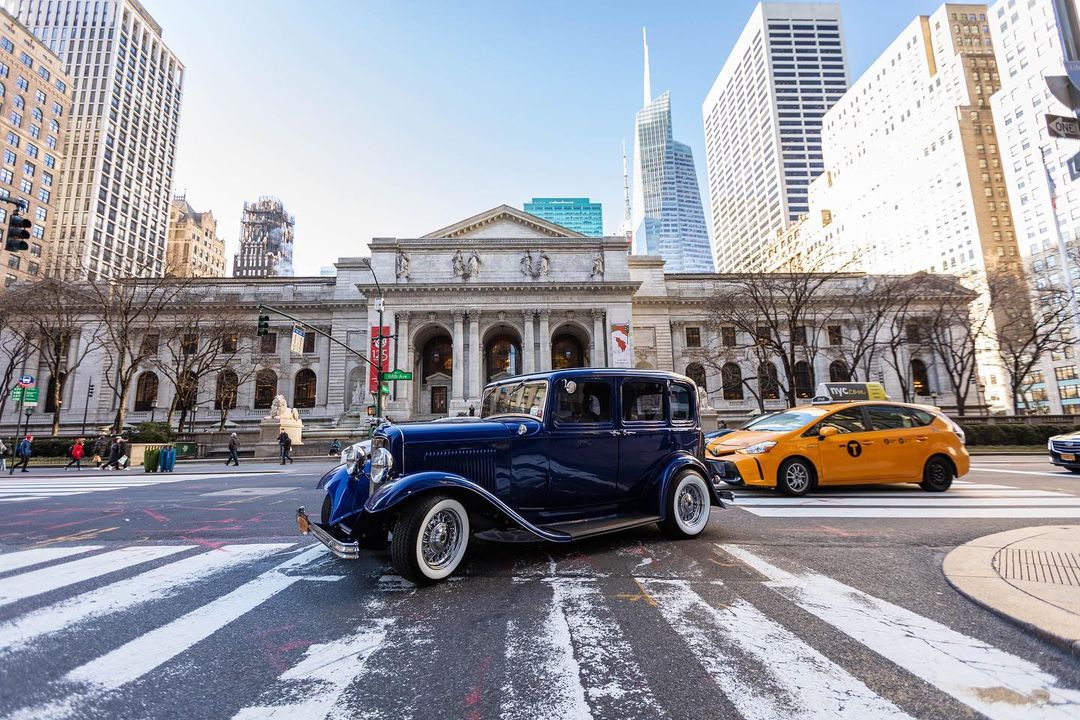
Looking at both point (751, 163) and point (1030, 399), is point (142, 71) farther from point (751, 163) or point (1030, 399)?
point (1030, 399)

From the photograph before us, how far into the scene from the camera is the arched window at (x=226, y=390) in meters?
41.5

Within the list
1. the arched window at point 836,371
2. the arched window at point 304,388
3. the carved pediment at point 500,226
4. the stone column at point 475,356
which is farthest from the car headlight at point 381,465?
the arched window at point 836,371

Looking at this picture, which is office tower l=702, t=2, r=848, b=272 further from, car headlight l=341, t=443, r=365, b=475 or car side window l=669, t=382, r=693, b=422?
car headlight l=341, t=443, r=365, b=475

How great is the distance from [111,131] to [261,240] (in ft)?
96.4

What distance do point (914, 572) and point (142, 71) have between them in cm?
14118

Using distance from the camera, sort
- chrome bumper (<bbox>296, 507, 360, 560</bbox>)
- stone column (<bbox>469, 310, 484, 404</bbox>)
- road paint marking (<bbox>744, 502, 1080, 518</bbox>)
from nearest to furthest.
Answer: chrome bumper (<bbox>296, 507, 360, 560</bbox>), road paint marking (<bbox>744, 502, 1080, 518</bbox>), stone column (<bbox>469, 310, 484, 404</bbox>)

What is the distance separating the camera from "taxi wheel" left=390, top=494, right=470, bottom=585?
369cm

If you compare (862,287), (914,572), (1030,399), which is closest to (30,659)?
(914,572)

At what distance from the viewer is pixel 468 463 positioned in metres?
4.33

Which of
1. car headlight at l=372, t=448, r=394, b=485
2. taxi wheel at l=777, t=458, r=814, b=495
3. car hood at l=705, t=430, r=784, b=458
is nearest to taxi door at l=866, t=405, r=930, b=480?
taxi wheel at l=777, t=458, r=814, b=495

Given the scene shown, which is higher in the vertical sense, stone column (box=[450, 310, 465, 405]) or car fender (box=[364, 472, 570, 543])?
stone column (box=[450, 310, 465, 405])

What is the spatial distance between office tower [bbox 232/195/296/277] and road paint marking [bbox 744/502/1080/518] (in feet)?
375

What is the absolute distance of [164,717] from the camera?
1.99 m

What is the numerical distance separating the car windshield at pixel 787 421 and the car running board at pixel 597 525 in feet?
16.1
